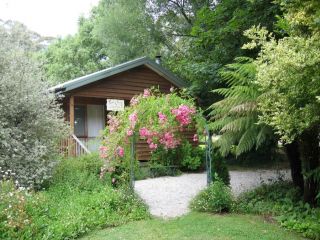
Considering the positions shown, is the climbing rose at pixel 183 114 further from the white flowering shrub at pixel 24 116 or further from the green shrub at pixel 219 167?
the white flowering shrub at pixel 24 116

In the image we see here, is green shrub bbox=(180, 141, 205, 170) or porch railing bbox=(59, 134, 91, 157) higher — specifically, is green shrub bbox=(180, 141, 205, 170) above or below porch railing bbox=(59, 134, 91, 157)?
below

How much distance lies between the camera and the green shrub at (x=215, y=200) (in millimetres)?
7199

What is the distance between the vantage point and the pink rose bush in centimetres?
752

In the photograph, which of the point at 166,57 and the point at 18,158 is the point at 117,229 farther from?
the point at 166,57

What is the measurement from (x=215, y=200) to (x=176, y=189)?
2720mm

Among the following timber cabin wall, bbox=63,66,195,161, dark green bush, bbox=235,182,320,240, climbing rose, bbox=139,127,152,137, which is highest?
timber cabin wall, bbox=63,66,195,161

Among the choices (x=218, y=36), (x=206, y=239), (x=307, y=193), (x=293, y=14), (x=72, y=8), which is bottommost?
(x=206, y=239)

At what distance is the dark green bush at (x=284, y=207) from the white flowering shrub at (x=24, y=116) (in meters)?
4.50

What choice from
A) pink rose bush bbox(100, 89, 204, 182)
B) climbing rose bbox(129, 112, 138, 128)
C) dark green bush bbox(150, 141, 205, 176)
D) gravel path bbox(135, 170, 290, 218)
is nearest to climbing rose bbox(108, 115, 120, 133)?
pink rose bush bbox(100, 89, 204, 182)

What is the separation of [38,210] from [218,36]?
6780mm

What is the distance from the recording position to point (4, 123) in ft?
26.9

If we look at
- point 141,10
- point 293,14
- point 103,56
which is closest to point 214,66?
point 293,14

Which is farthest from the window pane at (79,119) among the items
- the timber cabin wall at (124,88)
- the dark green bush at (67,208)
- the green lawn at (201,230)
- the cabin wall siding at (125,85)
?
the green lawn at (201,230)

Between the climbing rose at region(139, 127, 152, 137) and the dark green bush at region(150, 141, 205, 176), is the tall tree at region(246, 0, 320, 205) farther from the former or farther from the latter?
the dark green bush at region(150, 141, 205, 176)
